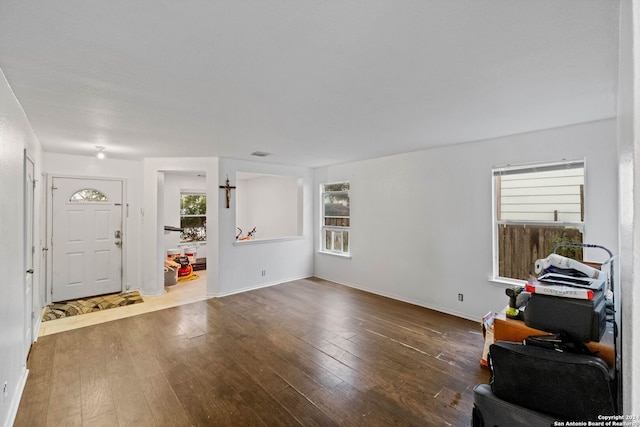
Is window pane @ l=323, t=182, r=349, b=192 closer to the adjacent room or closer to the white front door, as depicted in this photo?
the adjacent room

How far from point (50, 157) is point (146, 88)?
12.1 ft

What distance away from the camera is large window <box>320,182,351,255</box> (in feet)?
18.5

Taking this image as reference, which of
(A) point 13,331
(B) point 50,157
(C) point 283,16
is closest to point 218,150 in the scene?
(B) point 50,157

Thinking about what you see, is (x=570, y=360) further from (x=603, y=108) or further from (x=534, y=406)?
(x=603, y=108)

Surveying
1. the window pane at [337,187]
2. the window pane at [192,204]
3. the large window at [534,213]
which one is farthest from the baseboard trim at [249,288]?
the large window at [534,213]

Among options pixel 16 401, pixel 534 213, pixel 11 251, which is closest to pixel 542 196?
pixel 534 213

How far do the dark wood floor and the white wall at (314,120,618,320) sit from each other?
0.53m

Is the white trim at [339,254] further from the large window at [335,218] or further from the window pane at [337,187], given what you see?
the window pane at [337,187]

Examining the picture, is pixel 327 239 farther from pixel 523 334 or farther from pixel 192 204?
pixel 523 334

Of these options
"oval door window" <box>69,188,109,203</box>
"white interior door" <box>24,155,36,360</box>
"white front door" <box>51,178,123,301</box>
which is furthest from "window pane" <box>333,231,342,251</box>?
"white interior door" <box>24,155,36,360</box>

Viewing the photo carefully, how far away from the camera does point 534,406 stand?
128cm

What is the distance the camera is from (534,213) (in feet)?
10.8

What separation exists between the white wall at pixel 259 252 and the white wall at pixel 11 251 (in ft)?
8.45

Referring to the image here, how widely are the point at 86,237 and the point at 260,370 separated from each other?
13.5 feet
